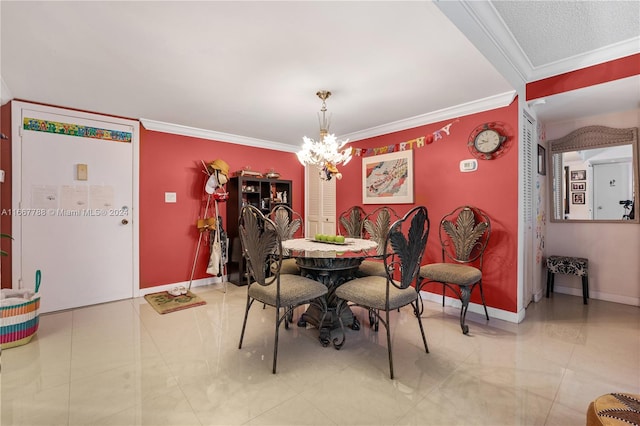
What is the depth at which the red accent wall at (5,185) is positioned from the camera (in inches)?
111

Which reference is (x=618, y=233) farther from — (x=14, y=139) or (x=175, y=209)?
(x=14, y=139)

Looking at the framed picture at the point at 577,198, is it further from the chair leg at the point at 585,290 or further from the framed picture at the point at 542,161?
the chair leg at the point at 585,290

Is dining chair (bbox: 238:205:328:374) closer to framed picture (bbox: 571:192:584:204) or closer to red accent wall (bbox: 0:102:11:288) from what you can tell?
red accent wall (bbox: 0:102:11:288)

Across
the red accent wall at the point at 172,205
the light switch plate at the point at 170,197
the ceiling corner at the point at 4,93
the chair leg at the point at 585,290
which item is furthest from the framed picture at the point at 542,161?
the ceiling corner at the point at 4,93

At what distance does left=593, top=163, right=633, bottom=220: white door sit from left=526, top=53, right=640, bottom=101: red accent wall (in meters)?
1.59

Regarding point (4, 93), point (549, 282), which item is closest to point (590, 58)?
point (549, 282)

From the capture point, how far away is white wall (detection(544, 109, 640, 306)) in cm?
319

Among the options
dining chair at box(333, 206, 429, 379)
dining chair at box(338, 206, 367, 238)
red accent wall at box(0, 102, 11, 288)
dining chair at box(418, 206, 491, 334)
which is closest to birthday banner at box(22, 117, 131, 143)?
red accent wall at box(0, 102, 11, 288)

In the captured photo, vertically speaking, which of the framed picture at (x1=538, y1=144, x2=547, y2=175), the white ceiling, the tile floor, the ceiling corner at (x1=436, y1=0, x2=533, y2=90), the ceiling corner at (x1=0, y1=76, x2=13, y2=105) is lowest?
the tile floor

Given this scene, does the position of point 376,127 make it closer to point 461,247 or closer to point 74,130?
point 461,247

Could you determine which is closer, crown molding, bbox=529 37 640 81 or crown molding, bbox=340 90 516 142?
crown molding, bbox=529 37 640 81

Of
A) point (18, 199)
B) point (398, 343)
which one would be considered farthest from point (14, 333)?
point (398, 343)

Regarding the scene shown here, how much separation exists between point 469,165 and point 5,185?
4849mm

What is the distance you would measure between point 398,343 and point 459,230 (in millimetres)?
1446
